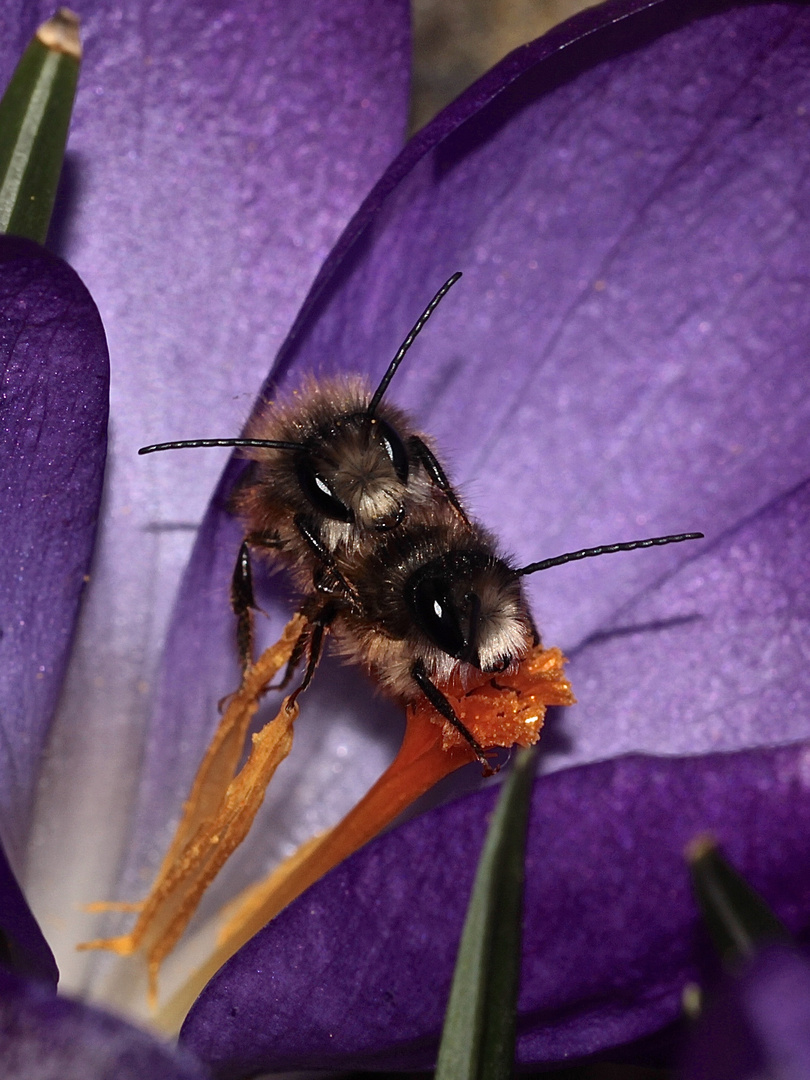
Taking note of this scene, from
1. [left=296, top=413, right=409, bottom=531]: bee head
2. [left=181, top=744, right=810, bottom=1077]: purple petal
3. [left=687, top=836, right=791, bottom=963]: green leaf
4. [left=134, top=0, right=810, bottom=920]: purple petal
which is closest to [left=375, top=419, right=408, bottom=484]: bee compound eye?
[left=296, top=413, right=409, bottom=531]: bee head

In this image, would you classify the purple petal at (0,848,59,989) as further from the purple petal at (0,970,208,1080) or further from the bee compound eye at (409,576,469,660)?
the bee compound eye at (409,576,469,660)

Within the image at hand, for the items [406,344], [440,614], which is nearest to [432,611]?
[440,614]

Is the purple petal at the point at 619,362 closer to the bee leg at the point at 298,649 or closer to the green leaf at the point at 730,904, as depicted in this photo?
the bee leg at the point at 298,649

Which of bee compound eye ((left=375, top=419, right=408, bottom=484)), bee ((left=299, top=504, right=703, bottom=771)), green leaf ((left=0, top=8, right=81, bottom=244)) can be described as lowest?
bee ((left=299, top=504, right=703, bottom=771))

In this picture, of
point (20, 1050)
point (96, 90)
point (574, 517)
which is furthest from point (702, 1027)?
point (96, 90)

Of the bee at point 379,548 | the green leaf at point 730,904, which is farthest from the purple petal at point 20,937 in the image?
the green leaf at point 730,904

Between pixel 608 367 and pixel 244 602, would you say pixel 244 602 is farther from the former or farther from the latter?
pixel 608 367

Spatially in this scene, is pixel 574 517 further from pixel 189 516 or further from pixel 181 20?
pixel 181 20
